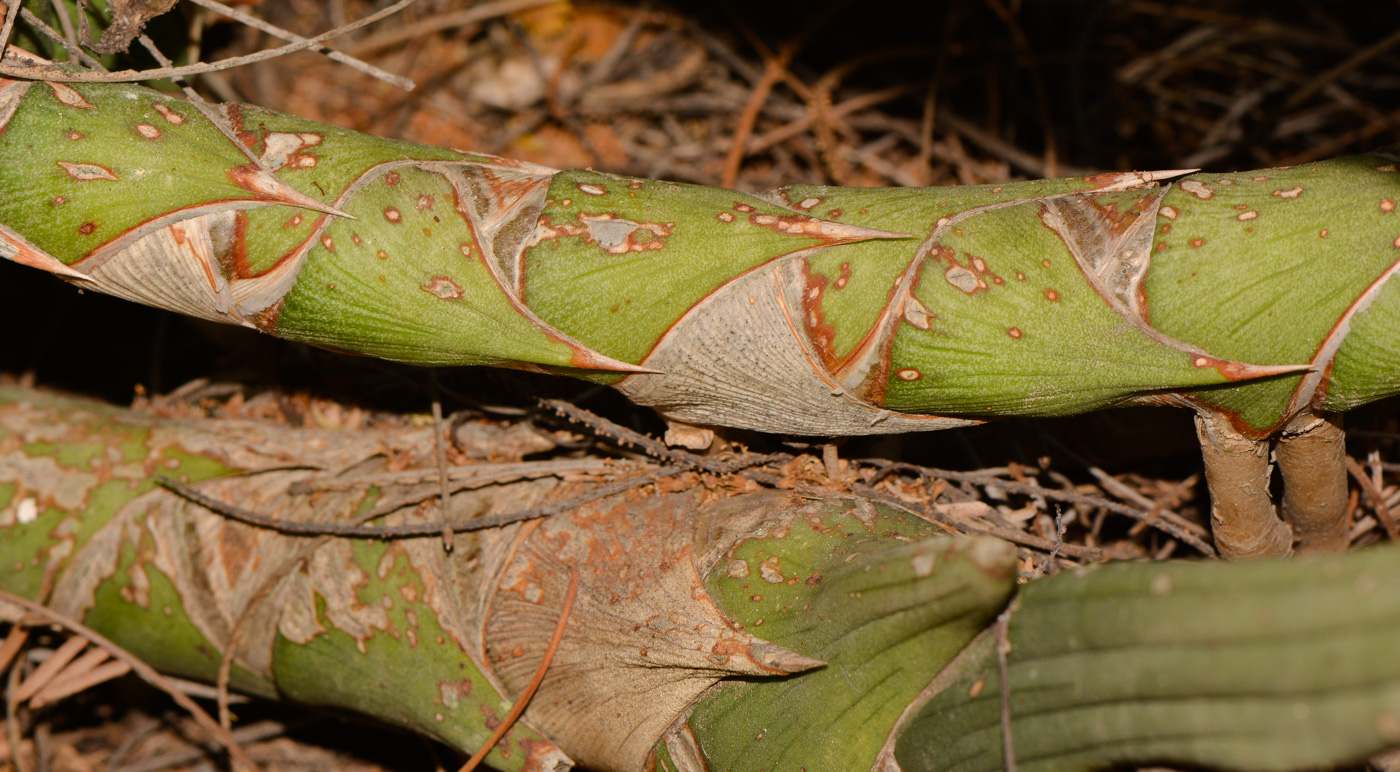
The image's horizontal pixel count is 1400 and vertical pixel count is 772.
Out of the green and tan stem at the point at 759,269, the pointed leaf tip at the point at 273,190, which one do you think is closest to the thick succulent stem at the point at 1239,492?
the green and tan stem at the point at 759,269

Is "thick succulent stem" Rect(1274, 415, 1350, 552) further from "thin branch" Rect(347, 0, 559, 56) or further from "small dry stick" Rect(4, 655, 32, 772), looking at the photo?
"small dry stick" Rect(4, 655, 32, 772)

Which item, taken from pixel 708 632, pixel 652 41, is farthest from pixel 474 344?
pixel 652 41

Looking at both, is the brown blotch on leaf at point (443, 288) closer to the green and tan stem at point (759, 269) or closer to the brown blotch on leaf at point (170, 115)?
the green and tan stem at point (759, 269)

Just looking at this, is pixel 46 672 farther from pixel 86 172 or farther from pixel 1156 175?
pixel 1156 175

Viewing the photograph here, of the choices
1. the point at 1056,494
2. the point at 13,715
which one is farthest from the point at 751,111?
the point at 13,715

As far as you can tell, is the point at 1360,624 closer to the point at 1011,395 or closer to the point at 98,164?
the point at 1011,395

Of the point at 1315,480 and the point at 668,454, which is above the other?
the point at 1315,480
